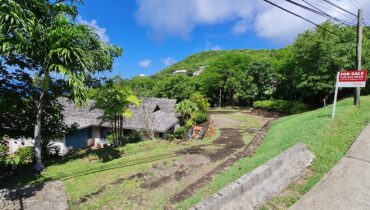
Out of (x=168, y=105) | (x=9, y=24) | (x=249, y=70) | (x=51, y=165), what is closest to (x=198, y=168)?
(x=51, y=165)

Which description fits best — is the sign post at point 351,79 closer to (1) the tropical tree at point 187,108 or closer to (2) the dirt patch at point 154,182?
(2) the dirt patch at point 154,182

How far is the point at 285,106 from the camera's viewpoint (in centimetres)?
2703

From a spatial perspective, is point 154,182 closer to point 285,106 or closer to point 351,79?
point 351,79

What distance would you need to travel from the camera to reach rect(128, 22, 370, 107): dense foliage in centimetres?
2133

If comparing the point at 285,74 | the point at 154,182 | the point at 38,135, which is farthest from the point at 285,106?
the point at 38,135

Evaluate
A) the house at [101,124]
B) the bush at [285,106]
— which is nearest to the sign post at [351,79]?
the house at [101,124]

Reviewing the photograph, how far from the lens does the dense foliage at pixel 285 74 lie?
2133 cm

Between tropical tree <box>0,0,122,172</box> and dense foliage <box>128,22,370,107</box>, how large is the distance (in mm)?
9527

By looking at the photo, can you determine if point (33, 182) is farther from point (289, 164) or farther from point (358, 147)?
point (358, 147)

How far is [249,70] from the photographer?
3294 cm

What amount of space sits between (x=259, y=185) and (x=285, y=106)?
2433cm

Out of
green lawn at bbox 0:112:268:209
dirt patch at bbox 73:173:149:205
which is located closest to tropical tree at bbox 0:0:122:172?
green lawn at bbox 0:112:268:209

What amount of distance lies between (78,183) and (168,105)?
1971cm

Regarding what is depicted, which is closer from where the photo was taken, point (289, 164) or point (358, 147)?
point (289, 164)
